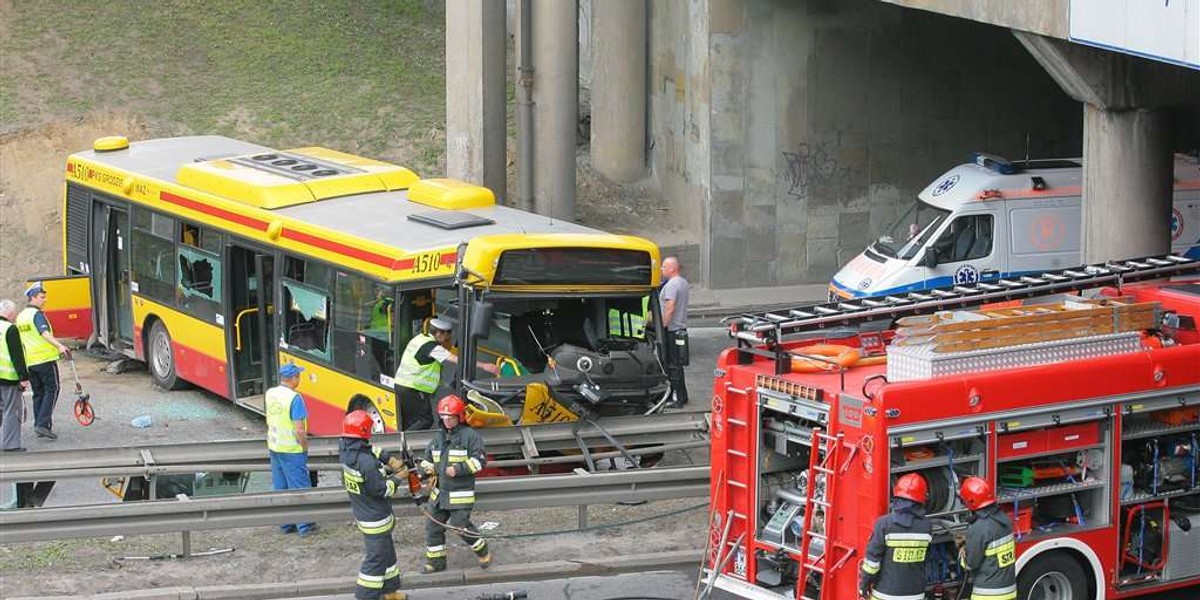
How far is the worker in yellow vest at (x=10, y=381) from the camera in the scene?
683 inches

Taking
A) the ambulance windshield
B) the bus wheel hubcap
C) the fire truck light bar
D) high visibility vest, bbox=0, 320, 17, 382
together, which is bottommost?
the bus wheel hubcap

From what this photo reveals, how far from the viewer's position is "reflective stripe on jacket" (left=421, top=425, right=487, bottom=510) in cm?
1352

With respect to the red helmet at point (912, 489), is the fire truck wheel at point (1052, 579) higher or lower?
lower

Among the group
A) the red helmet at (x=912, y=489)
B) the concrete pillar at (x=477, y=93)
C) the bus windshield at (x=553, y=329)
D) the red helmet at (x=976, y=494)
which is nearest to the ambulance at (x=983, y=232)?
the concrete pillar at (x=477, y=93)

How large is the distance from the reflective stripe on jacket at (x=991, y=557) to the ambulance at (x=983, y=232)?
36.9 feet

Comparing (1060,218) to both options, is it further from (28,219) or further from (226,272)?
(28,219)

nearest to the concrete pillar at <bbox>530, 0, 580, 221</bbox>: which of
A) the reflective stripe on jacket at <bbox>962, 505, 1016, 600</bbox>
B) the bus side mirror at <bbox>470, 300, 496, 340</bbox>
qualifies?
the bus side mirror at <bbox>470, 300, 496, 340</bbox>

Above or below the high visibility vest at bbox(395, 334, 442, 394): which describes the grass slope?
above

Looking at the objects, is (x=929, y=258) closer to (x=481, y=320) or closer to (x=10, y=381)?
(x=481, y=320)

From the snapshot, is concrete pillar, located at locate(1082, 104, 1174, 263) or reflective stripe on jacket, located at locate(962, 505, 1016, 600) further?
concrete pillar, located at locate(1082, 104, 1174, 263)

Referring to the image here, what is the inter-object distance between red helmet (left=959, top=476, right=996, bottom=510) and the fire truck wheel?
3.76ft

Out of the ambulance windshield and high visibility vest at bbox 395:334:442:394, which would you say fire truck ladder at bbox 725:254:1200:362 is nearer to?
high visibility vest at bbox 395:334:442:394

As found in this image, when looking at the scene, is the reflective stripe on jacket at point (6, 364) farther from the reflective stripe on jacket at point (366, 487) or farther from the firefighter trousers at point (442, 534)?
the reflective stripe on jacket at point (366, 487)

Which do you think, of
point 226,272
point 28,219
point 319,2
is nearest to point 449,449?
point 226,272
